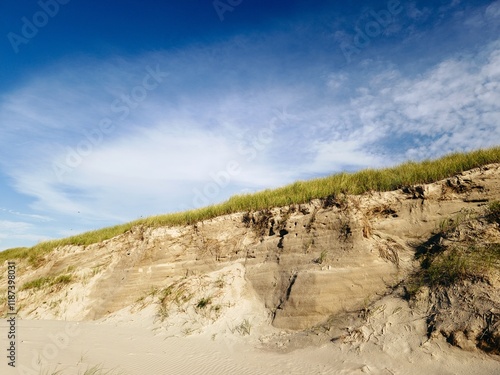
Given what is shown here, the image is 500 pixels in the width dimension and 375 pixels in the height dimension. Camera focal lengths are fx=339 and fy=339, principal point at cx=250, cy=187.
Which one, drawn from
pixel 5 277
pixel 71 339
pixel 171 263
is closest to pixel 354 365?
pixel 71 339

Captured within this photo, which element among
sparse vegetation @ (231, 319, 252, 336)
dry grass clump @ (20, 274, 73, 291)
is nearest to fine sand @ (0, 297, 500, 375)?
sparse vegetation @ (231, 319, 252, 336)

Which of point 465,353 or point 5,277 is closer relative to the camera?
point 465,353

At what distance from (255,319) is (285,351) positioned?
6.04 feet

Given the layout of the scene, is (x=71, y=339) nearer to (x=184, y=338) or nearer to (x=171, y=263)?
(x=184, y=338)

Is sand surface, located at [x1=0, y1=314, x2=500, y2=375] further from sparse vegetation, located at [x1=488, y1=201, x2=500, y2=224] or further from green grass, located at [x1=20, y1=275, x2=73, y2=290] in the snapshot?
green grass, located at [x1=20, y1=275, x2=73, y2=290]

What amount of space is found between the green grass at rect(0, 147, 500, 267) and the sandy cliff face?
1.29 feet

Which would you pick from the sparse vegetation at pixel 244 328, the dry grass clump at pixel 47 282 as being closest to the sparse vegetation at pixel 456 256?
the sparse vegetation at pixel 244 328

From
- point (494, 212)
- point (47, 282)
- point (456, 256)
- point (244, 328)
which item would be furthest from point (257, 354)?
point (47, 282)

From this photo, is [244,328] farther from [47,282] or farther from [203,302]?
[47,282]

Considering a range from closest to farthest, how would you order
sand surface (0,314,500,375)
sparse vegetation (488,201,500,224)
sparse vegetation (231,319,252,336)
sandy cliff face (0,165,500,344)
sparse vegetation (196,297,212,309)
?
sand surface (0,314,500,375)
sparse vegetation (488,201,500,224)
sandy cliff face (0,165,500,344)
sparse vegetation (231,319,252,336)
sparse vegetation (196,297,212,309)

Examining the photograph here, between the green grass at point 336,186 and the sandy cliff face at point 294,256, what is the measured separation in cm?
39

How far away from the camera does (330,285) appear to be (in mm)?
9102

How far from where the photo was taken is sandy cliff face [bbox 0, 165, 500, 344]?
896 centimetres

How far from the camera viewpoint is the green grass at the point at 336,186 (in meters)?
10.0
